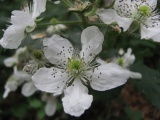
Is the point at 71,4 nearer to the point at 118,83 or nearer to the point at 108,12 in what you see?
the point at 108,12

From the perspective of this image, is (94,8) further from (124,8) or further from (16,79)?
(16,79)

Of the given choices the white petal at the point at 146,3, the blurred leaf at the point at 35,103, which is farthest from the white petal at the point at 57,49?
the blurred leaf at the point at 35,103

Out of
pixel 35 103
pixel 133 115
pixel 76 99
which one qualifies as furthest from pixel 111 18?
pixel 35 103

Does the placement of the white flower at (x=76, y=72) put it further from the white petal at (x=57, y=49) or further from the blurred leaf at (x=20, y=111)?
the blurred leaf at (x=20, y=111)

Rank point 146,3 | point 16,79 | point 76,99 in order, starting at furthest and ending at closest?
point 16,79 < point 146,3 < point 76,99

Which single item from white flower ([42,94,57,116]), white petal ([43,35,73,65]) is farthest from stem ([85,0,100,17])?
white flower ([42,94,57,116])

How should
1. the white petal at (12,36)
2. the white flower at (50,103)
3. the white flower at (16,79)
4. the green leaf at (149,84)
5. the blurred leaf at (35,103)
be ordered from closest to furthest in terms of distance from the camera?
the white petal at (12,36) < the green leaf at (149,84) < the white flower at (16,79) < the white flower at (50,103) < the blurred leaf at (35,103)
